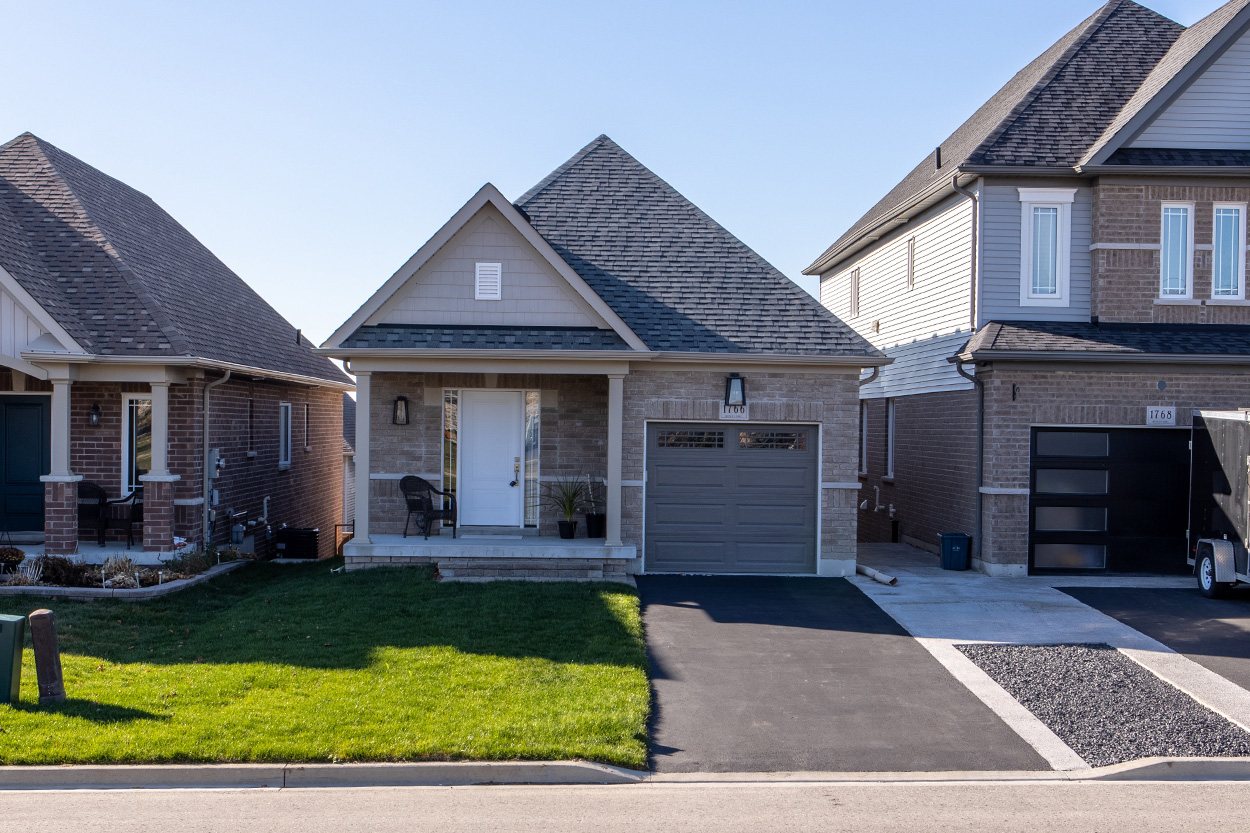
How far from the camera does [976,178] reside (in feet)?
50.0

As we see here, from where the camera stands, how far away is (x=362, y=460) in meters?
13.7

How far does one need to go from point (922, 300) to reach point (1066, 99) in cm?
422

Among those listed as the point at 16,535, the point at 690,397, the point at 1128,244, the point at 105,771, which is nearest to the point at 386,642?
the point at 105,771

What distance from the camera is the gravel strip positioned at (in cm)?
739

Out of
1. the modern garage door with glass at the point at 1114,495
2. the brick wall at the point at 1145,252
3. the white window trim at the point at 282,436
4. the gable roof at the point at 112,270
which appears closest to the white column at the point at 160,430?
the gable roof at the point at 112,270

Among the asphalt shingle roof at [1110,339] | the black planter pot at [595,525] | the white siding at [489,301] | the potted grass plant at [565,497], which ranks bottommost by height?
the black planter pot at [595,525]

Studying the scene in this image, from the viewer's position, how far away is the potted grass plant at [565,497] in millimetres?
14516

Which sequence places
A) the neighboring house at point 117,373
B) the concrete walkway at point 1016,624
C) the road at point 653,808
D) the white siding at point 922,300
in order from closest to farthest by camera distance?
the road at point 653,808, the concrete walkway at point 1016,624, the neighboring house at point 117,373, the white siding at point 922,300

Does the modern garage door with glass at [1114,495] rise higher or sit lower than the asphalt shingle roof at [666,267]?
lower

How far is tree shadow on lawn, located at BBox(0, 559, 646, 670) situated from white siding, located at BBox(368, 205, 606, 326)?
3.89 meters

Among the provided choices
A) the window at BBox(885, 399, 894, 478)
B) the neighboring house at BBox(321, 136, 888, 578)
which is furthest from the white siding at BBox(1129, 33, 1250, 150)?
the window at BBox(885, 399, 894, 478)

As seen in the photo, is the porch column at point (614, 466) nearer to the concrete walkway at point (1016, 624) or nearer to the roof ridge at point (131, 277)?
the concrete walkway at point (1016, 624)

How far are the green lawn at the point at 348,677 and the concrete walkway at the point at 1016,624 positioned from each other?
331 centimetres

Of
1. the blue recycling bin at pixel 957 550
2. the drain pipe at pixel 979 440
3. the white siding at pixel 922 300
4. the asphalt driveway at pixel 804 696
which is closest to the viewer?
the asphalt driveway at pixel 804 696
